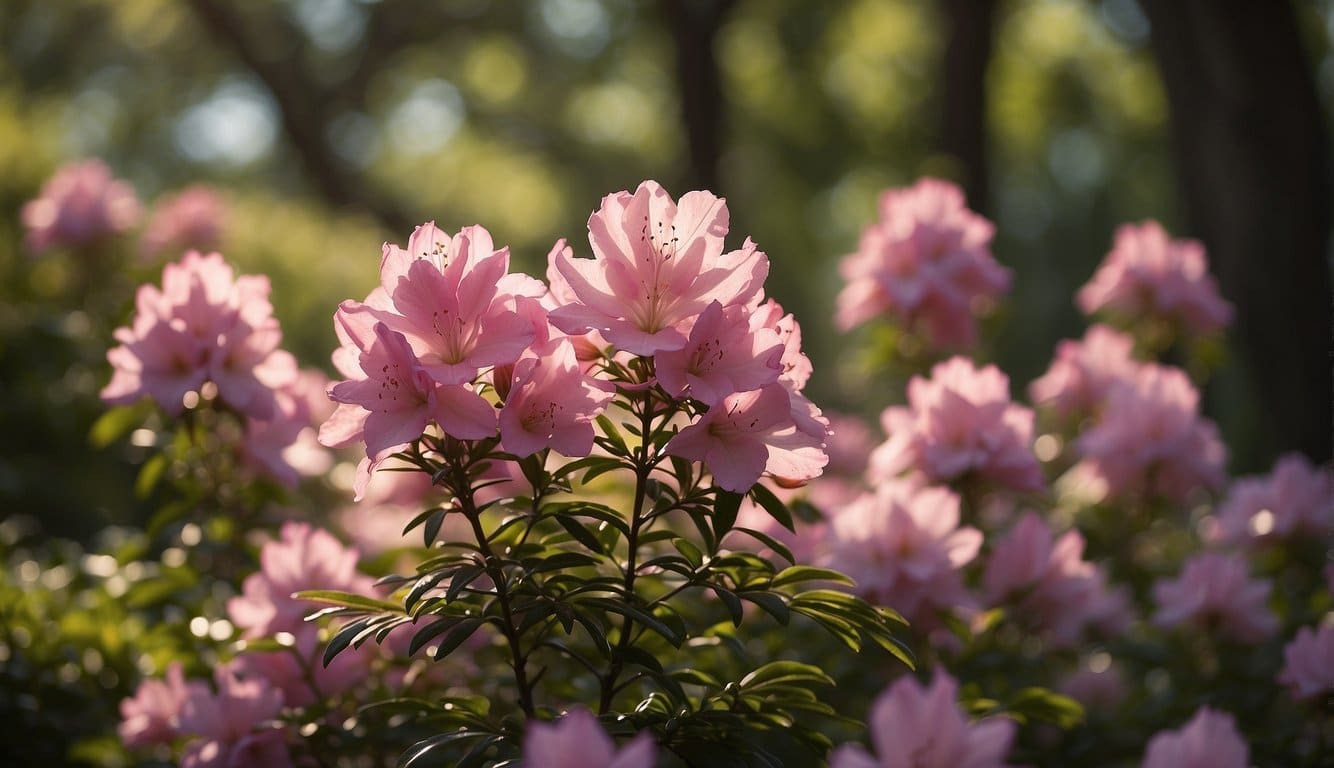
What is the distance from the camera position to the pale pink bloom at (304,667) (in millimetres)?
2049

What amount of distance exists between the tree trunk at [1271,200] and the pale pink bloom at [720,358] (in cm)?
378

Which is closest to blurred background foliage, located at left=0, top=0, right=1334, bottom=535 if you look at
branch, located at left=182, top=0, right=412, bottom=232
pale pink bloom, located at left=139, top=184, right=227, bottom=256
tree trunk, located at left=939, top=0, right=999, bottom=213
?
branch, located at left=182, top=0, right=412, bottom=232

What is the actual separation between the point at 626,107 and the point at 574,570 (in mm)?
19103

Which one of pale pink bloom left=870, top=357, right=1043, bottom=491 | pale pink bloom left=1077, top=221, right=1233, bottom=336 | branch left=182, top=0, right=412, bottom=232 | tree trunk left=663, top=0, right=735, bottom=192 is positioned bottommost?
pale pink bloom left=870, top=357, right=1043, bottom=491

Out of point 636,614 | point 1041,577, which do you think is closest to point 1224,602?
point 1041,577

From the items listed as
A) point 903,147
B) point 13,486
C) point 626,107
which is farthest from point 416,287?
point 626,107

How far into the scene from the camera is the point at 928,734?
3.92 ft

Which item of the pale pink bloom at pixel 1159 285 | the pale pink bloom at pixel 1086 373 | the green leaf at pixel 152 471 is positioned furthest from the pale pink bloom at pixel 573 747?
the pale pink bloom at pixel 1159 285

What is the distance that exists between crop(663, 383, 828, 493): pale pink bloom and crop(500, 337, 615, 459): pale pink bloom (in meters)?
0.10

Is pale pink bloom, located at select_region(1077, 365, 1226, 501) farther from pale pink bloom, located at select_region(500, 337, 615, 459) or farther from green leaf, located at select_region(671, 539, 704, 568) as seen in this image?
pale pink bloom, located at select_region(500, 337, 615, 459)

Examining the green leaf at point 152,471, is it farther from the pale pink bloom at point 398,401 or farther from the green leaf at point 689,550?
the green leaf at point 689,550

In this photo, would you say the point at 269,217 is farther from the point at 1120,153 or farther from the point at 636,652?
the point at 1120,153

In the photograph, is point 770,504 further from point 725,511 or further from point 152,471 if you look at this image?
point 152,471

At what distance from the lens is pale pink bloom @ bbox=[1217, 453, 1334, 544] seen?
2.85 m
